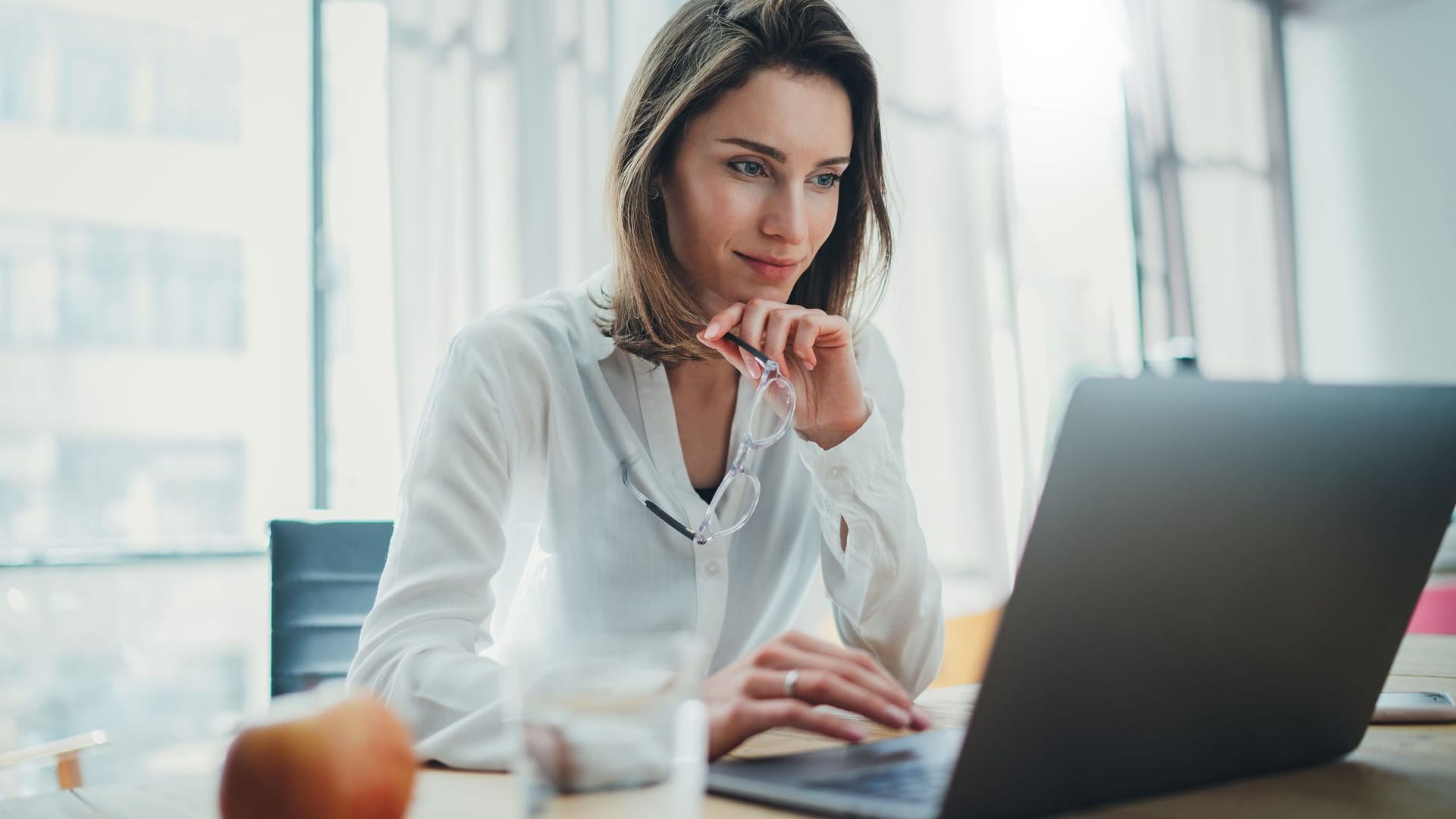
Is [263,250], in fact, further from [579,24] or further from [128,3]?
[579,24]

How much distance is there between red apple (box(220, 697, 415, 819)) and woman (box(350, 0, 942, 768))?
2.37 ft

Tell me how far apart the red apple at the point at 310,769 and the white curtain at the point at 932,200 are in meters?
1.98

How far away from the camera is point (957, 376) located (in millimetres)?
4184

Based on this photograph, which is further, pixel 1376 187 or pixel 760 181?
pixel 1376 187

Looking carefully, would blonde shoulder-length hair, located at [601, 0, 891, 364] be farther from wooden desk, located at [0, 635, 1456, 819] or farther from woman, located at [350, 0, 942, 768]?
wooden desk, located at [0, 635, 1456, 819]

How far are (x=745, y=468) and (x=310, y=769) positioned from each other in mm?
1011

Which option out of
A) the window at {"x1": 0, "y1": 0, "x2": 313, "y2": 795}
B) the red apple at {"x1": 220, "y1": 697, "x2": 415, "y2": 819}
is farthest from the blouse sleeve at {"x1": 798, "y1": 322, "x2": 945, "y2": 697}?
the window at {"x1": 0, "y1": 0, "x2": 313, "y2": 795}

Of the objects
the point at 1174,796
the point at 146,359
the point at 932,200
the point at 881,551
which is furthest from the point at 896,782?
the point at 932,200

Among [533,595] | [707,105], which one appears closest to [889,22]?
[707,105]

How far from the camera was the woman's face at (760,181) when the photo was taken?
4.75ft

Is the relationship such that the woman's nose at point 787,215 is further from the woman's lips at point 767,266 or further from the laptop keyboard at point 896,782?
the laptop keyboard at point 896,782

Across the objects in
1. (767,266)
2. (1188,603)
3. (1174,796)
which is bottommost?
(1174,796)

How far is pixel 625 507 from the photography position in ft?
4.75

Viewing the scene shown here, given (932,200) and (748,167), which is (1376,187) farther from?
(748,167)
